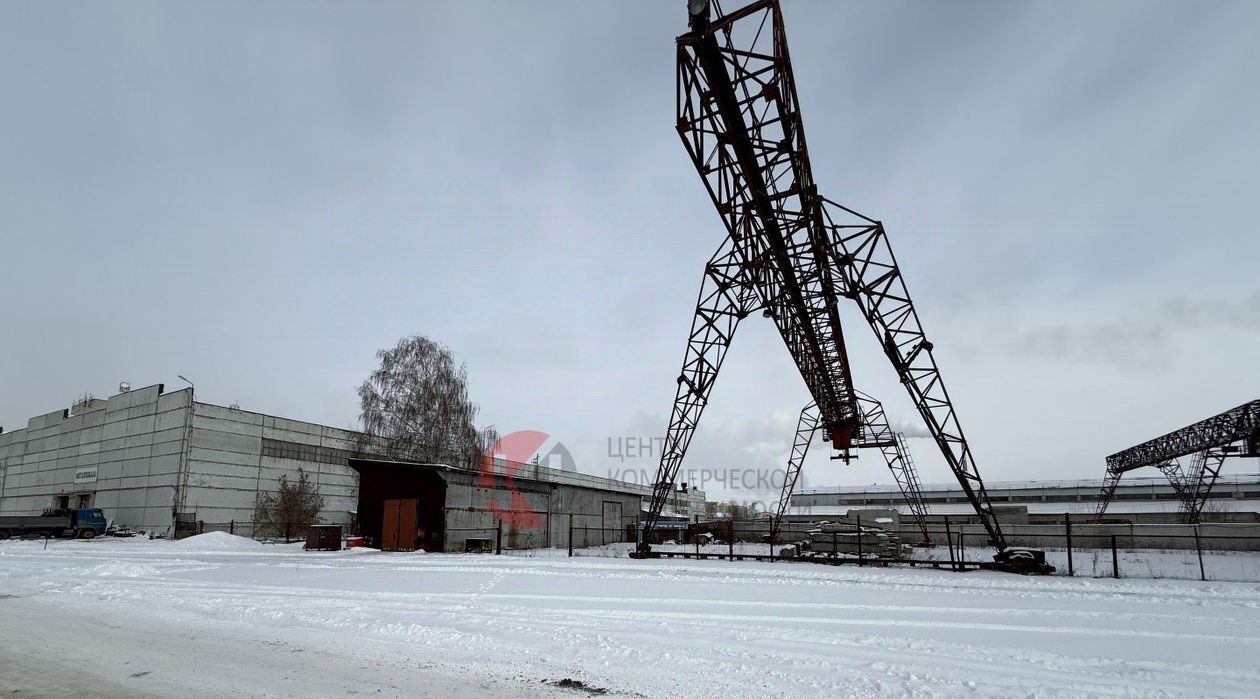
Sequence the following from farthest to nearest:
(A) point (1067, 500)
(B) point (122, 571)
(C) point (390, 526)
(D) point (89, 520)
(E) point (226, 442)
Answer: (A) point (1067, 500), (E) point (226, 442), (D) point (89, 520), (C) point (390, 526), (B) point (122, 571)

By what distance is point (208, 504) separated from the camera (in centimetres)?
3925

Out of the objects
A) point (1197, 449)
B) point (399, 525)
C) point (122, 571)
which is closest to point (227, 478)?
point (399, 525)

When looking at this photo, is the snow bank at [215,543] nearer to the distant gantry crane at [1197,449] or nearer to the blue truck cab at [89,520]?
the blue truck cab at [89,520]

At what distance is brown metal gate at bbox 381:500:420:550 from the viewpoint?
1003 inches

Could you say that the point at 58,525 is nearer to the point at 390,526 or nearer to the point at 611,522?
the point at 390,526

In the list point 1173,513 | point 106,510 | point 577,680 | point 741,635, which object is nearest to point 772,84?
point 741,635

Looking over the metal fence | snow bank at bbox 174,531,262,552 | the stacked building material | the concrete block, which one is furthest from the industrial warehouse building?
the stacked building material

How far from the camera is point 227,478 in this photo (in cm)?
4041

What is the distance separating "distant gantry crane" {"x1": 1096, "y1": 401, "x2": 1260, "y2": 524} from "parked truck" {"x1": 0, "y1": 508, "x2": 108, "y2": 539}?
6207 centimetres

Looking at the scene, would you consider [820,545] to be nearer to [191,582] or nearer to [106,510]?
[191,582]

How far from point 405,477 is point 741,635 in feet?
67.4

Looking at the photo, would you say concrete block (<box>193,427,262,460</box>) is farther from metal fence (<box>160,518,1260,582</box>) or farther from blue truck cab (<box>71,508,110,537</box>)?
blue truck cab (<box>71,508,110,537</box>)

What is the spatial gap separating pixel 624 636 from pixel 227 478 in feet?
134

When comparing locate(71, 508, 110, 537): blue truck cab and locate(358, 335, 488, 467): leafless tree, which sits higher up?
locate(358, 335, 488, 467): leafless tree
